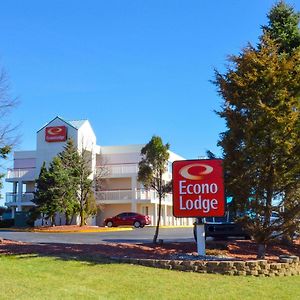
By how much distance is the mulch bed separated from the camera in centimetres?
1466

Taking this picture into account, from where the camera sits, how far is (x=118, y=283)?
10.8 metres

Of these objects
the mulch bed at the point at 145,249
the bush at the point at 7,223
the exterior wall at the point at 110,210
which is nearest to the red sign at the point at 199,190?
the mulch bed at the point at 145,249

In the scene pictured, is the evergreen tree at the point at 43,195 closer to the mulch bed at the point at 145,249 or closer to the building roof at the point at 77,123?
the building roof at the point at 77,123

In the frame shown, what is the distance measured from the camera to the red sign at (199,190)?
50.1 feet

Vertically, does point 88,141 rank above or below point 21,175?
above

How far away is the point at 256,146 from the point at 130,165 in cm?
3377

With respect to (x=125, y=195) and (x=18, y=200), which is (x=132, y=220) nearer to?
(x=125, y=195)

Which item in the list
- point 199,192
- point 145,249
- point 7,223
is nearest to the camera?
point 199,192

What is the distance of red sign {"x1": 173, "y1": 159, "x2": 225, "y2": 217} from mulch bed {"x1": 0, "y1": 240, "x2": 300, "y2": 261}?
165cm

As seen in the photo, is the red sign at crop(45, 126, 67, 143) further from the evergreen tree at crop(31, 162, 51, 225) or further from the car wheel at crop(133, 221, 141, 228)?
the car wheel at crop(133, 221, 141, 228)

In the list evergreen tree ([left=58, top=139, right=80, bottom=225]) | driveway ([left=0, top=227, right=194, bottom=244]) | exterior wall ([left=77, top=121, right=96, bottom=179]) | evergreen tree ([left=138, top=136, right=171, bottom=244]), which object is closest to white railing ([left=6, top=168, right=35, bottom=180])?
exterior wall ([left=77, top=121, right=96, bottom=179])

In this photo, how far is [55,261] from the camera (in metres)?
13.1

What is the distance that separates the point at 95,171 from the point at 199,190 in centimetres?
3212

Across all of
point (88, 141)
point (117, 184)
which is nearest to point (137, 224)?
point (117, 184)
